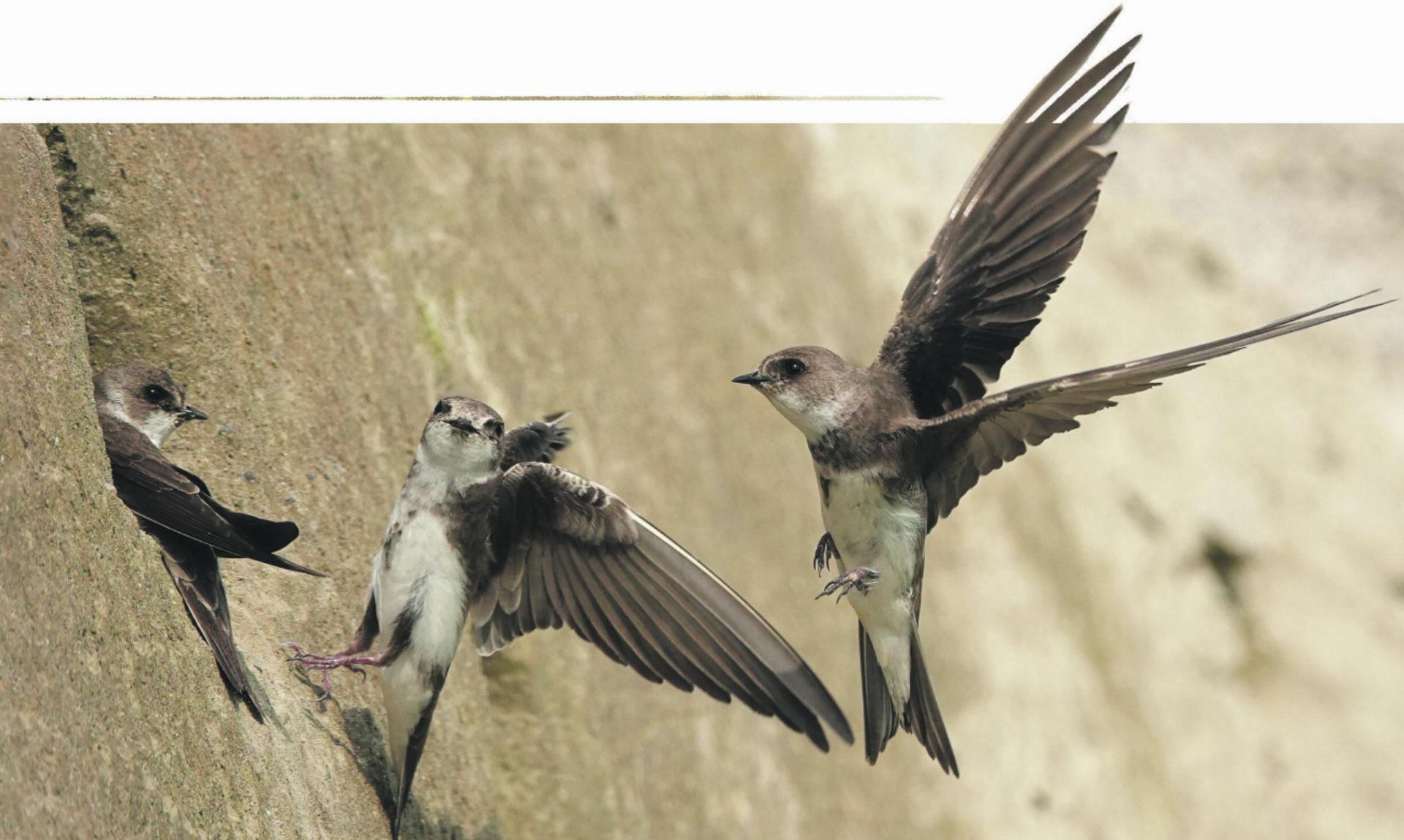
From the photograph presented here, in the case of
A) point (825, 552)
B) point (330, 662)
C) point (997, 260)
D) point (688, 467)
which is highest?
point (688, 467)

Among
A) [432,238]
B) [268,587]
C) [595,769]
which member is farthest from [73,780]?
[432,238]

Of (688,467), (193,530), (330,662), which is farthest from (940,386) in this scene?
(688,467)

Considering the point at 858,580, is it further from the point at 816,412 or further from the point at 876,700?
the point at 876,700

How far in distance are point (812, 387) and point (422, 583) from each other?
3.56 ft

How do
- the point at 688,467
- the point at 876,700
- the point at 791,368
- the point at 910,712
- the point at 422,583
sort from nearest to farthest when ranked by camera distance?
the point at 422,583, the point at 791,368, the point at 910,712, the point at 876,700, the point at 688,467

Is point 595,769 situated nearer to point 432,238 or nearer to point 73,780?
point 432,238

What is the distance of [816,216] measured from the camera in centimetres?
1127

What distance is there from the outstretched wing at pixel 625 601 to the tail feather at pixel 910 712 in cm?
27

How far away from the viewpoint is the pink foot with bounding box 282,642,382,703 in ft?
13.2

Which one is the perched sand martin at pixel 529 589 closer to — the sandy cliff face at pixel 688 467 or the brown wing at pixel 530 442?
the brown wing at pixel 530 442

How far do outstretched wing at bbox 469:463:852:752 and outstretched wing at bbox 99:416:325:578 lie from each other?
0.72 metres
